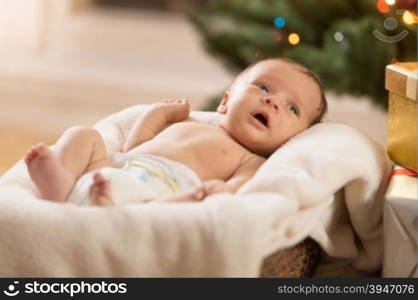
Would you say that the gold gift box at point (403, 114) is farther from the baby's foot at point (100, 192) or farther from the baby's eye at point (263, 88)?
the baby's foot at point (100, 192)

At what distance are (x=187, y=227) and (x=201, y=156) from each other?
27 cm

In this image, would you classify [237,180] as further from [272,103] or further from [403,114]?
[403,114]

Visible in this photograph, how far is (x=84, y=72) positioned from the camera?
335 centimetres

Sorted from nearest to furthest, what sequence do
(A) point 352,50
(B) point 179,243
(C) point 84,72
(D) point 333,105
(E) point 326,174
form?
(B) point 179,243
(E) point 326,174
(A) point 352,50
(D) point 333,105
(C) point 84,72

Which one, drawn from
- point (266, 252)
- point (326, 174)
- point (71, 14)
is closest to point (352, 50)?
point (326, 174)

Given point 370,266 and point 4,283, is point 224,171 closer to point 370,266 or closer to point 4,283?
point 370,266

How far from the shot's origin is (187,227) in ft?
3.32

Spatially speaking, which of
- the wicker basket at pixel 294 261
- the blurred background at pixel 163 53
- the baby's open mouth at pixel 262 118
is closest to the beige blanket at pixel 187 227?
the wicker basket at pixel 294 261

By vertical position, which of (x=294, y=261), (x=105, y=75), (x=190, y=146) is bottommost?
(x=105, y=75)

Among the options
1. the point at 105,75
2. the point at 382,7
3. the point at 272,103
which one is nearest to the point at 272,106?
the point at 272,103

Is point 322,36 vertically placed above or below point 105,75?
above

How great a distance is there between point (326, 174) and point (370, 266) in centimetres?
22

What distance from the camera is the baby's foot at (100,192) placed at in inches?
41.8

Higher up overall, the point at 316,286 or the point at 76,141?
the point at 76,141
